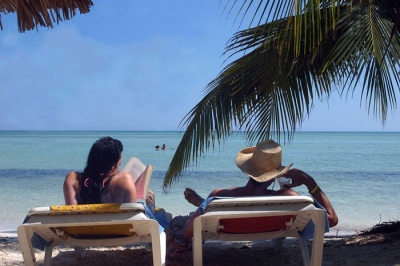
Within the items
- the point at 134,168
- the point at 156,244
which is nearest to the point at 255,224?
the point at 156,244

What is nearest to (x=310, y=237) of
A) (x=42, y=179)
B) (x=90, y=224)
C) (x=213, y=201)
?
(x=213, y=201)

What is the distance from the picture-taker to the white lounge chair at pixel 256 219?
8.96 ft

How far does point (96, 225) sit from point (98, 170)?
1.29ft

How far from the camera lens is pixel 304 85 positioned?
448 centimetres

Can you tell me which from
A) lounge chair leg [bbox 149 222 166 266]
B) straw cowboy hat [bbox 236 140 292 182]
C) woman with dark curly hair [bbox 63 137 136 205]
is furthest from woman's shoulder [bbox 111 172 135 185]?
straw cowboy hat [bbox 236 140 292 182]

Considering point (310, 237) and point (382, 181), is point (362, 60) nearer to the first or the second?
point (310, 237)

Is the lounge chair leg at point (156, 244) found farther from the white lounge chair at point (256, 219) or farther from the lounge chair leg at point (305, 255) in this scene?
the lounge chair leg at point (305, 255)

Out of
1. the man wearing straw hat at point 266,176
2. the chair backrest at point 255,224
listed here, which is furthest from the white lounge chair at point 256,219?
the man wearing straw hat at point 266,176

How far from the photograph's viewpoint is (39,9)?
4102mm

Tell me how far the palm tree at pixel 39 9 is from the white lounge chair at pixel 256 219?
7.63 feet

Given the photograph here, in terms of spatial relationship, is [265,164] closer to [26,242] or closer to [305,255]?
[305,255]

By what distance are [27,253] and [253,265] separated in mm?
1764

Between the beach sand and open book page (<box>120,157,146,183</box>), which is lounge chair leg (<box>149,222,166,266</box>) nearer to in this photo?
open book page (<box>120,157,146,183</box>)

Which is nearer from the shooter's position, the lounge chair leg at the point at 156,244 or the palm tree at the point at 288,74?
the lounge chair leg at the point at 156,244
